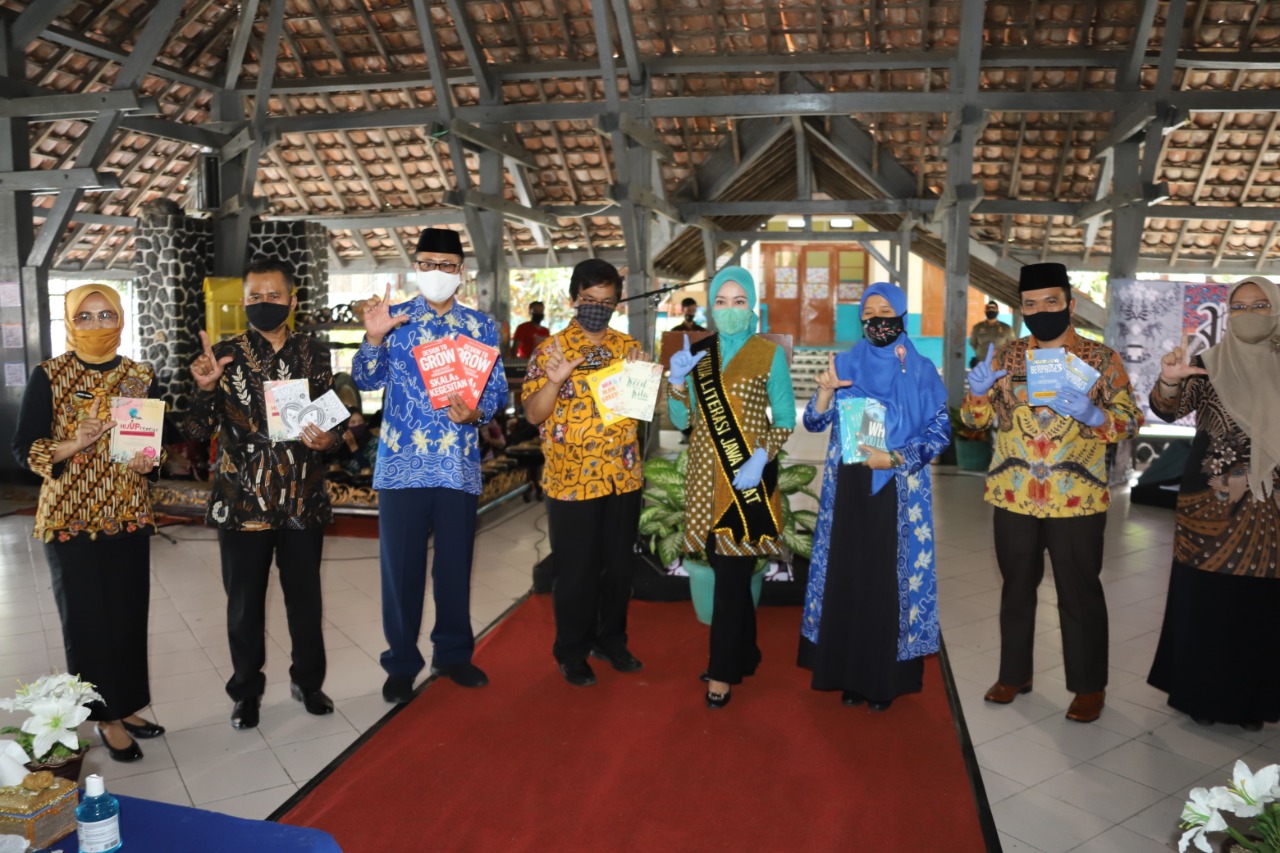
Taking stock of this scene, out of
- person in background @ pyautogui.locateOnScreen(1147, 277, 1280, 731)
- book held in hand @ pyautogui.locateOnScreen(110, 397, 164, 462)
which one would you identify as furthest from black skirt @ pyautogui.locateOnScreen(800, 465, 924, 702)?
book held in hand @ pyautogui.locateOnScreen(110, 397, 164, 462)

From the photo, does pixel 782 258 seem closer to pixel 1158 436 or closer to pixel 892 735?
pixel 1158 436

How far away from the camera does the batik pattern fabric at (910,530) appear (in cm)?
353

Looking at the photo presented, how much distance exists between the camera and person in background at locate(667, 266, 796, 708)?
353 cm

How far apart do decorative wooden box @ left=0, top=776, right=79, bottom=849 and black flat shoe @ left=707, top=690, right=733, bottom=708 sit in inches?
92.1

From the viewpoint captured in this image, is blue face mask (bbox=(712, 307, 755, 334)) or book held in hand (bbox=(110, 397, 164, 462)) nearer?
book held in hand (bbox=(110, 397, 164, 462))

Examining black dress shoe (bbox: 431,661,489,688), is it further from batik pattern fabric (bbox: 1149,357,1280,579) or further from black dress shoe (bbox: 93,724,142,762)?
batik pattern fabric (bbox: 1149,357,1280,579)

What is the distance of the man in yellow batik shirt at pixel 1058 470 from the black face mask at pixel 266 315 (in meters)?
2.48

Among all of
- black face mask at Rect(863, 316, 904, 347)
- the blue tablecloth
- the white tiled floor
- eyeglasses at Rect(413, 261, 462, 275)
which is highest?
eyeglasses at Rect(413, 261, 462, 275)

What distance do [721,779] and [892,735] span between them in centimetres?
74

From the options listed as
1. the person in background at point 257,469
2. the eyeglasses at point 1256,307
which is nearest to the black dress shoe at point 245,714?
the person in background at point 257,469

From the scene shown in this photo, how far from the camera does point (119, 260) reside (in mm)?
16703

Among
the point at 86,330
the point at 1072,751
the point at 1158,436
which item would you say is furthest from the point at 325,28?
the point at 1072,751

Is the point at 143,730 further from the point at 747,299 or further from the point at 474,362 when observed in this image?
the point at 747,299

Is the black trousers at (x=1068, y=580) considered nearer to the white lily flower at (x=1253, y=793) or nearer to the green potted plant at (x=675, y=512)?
the green potted plant at (x=675, y=512)
